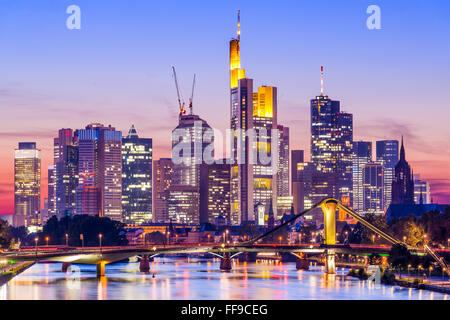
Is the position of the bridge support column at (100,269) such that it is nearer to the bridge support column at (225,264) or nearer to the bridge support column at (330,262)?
Answer: the bridge support column at (225,264)

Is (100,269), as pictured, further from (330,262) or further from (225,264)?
(330,262)

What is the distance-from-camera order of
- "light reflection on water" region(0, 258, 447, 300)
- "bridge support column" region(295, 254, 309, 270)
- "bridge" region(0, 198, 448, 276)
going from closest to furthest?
"light reflection on water" region(0, 258, 447, 300)
"bridge" region(0, 198, 448, 276)
"bridge support column" region(295, 254, 309, 270)

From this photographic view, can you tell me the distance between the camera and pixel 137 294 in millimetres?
125750

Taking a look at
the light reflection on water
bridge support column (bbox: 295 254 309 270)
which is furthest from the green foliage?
bridge support column (bbox: 295 254 309 270)

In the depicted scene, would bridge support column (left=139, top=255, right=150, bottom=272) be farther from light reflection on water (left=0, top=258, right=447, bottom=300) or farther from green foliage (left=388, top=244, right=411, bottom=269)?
green foliage (left=388, top=244, right=411, bottom=269)

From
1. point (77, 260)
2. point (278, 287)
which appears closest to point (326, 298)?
point (278, 287)

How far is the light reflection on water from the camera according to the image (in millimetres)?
122375

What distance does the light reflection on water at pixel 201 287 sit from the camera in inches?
4818

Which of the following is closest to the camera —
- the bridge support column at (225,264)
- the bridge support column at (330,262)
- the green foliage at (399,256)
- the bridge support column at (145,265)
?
the green foliage at (399,256)

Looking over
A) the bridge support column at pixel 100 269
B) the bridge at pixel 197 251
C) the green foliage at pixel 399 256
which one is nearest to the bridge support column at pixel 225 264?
the bridge at pixel 197 251

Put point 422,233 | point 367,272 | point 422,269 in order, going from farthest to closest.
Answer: point 422,233 < point 367,272 < point 422,269

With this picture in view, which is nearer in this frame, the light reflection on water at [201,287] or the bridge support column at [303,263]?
the light reflection on water at [201,287]

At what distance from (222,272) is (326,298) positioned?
6651 centimetres
